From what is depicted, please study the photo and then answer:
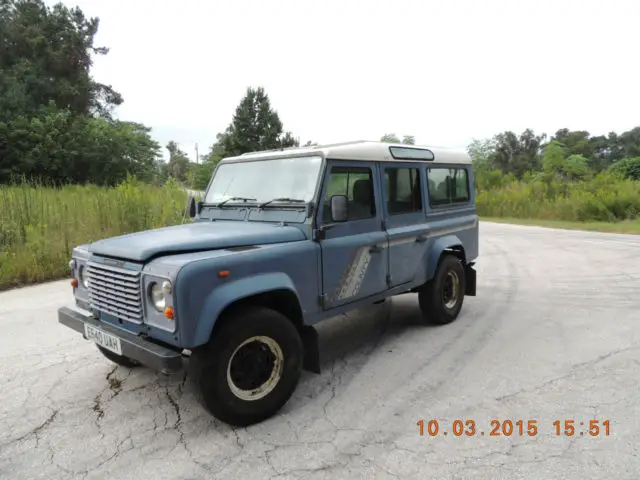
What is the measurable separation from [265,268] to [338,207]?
82cm

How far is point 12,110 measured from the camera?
26.9m

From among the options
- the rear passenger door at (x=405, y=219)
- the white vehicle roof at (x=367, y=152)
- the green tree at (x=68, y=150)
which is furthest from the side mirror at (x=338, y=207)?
the green tree at (x=68, y=150)

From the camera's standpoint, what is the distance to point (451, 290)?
5711 millimetres

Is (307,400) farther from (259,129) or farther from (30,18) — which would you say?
(259,129)

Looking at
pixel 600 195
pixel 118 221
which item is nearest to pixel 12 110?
pixel 118 221

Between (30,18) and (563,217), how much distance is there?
36.0m

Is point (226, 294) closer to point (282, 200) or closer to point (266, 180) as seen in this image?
point (282, 200)

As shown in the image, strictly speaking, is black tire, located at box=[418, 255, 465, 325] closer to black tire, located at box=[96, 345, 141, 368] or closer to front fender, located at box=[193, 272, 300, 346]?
front fender, located at box=[193, 272, 300, 346]

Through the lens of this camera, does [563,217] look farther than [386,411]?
Yes

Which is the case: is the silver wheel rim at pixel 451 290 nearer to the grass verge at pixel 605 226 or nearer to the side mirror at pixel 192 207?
the side mirror at pixel 192 207

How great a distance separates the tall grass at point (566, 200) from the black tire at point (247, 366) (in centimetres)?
1986

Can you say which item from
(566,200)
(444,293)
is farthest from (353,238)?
(566,200)

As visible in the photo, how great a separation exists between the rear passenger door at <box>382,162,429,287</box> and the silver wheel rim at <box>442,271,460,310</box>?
0.75m

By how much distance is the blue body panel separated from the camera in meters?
2.97
